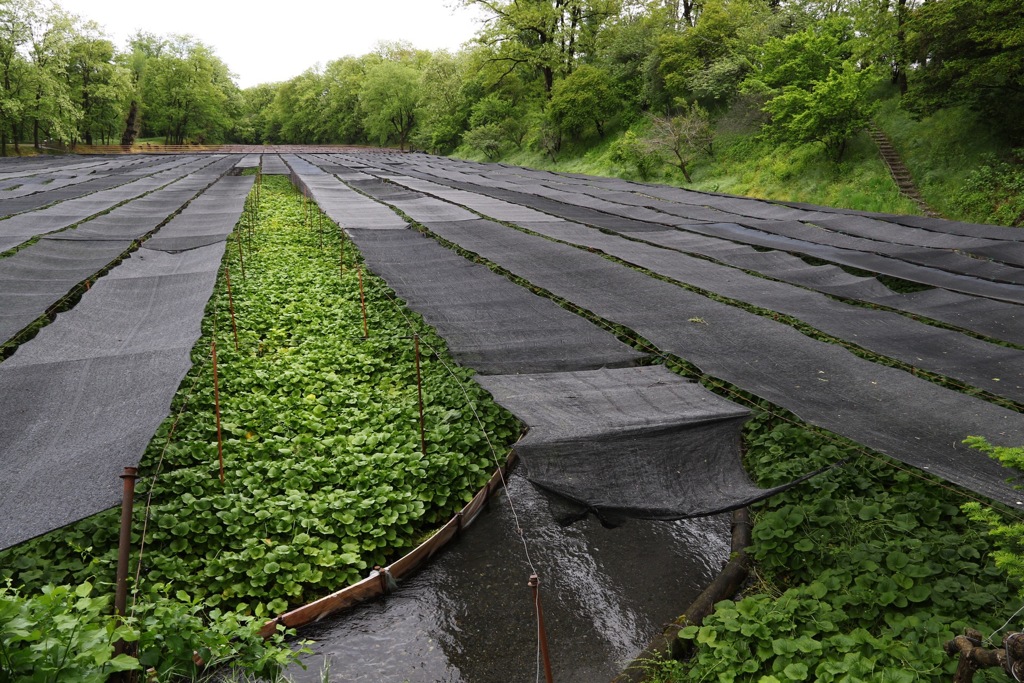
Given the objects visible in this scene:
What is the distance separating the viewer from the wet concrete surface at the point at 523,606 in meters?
4.02

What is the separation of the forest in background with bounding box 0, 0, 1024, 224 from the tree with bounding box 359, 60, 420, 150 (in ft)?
0.59

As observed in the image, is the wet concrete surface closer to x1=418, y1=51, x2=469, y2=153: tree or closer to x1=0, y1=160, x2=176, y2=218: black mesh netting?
x1=0, y1=160, x2=176, y2=218: black mesh netting

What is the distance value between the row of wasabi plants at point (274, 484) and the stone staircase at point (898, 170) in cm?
1370

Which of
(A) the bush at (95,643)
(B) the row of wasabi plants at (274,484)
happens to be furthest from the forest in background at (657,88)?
(A) the bush at (95,643)

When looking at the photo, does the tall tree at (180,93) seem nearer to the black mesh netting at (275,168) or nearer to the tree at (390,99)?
the tree at (390,99)

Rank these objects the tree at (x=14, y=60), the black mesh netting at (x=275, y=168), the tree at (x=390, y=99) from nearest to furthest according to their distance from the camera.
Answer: the black mesh netting at (x=275, y=168)
the tree at (x=14, y=60)
the tree at (x=390, y=99)

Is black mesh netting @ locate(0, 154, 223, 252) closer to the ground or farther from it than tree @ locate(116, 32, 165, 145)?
closer to the ground

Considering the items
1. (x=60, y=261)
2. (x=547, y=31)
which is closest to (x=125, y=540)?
(x=60, y=261)

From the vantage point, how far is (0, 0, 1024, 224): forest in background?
14023 mm

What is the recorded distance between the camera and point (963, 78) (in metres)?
13.4

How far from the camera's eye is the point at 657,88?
25.2 metres

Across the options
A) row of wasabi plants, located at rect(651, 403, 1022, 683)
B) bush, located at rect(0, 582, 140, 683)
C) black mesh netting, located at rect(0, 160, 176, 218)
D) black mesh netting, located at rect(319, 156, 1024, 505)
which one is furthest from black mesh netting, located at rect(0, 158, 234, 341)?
row of wasabi plants, located at rect(651, 403, 1022, 683)

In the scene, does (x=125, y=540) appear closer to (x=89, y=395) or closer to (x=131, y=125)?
(x=89, y=395)

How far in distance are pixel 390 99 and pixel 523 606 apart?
5093 cm
